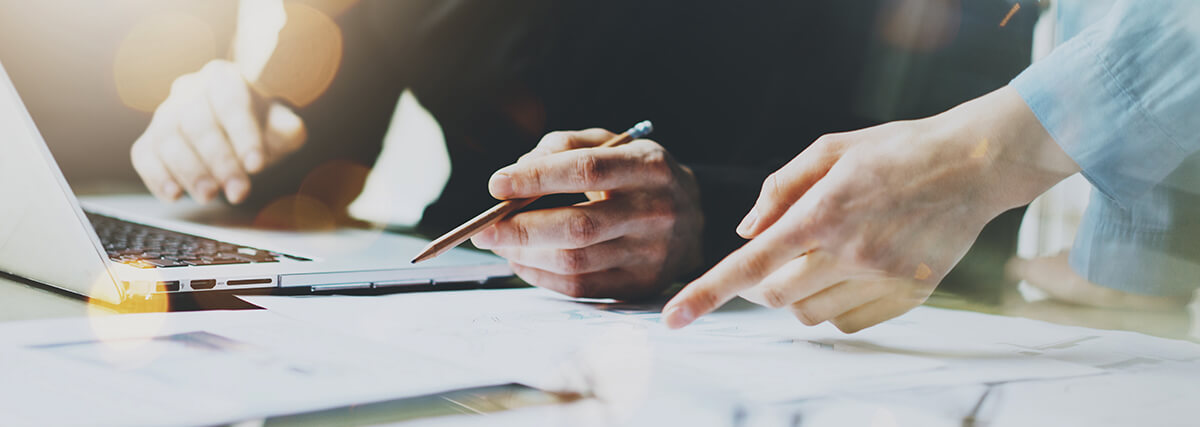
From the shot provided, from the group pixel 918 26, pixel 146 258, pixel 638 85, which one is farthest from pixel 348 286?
pixel 918 26

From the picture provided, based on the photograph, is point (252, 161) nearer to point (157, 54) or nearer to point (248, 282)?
point (248, 282)

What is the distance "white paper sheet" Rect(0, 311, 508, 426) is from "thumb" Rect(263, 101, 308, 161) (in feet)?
2.14

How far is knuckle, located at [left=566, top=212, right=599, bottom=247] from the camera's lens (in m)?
0.50

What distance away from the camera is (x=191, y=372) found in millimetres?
286

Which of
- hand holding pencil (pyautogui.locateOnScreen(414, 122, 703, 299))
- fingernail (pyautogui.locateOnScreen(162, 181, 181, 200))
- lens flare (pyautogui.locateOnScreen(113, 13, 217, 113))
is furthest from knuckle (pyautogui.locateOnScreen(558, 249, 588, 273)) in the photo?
lens flare (pyautogui.locateOnScreen(113, 13, 217, 113))

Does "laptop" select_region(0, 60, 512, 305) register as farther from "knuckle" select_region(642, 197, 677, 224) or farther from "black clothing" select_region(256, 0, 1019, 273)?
"black clothing" select_region(256, 0, 1019, 273)

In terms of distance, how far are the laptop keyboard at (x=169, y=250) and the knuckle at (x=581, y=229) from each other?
21cm

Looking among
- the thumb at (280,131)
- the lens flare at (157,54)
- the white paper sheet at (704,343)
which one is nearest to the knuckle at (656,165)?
the white paper sheet at (704,343)

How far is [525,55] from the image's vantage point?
3.10 feet

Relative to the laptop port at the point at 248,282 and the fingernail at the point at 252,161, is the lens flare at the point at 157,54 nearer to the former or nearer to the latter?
the fingernail at the point at 252,161

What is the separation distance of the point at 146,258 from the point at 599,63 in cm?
55

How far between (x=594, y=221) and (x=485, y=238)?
82mm

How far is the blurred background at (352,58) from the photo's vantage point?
0.66m

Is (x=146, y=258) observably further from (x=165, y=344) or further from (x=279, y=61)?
(x=279, y=61)
